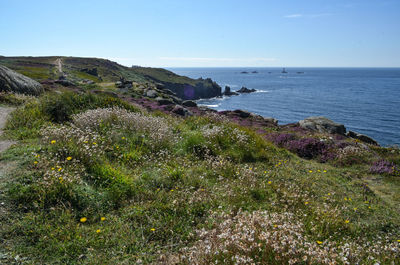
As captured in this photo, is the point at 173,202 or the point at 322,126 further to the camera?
the point at 322,126

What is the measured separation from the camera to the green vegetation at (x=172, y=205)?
3986 mm

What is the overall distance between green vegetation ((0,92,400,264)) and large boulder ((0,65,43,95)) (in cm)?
764

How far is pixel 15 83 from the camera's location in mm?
16656

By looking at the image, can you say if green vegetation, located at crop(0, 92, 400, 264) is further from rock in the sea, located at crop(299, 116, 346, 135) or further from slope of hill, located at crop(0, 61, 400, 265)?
rock in the sea, located at crop(299, 116, 346, 135)

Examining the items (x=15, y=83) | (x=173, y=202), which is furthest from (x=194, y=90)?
(x=173, y=202)

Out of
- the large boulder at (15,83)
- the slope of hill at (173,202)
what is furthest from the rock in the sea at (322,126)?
the large boulder at (15,83)

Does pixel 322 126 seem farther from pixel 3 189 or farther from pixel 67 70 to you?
pixel 67 70

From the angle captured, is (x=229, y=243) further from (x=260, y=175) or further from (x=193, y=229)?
(x=260, y=175)

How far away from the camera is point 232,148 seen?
10344 mm

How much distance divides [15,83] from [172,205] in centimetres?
1732

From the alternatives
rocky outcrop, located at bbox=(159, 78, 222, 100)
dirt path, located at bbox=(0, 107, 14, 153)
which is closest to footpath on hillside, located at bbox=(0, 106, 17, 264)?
dirt path, located at bbox=(0, 107, 14, 153)

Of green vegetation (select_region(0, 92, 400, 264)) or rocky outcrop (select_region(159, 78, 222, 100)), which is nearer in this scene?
green vegetation (select_region(0, 92, 400, 264))

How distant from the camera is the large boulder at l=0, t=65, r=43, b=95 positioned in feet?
52.3

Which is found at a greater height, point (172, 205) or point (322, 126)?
point (172, 205)
